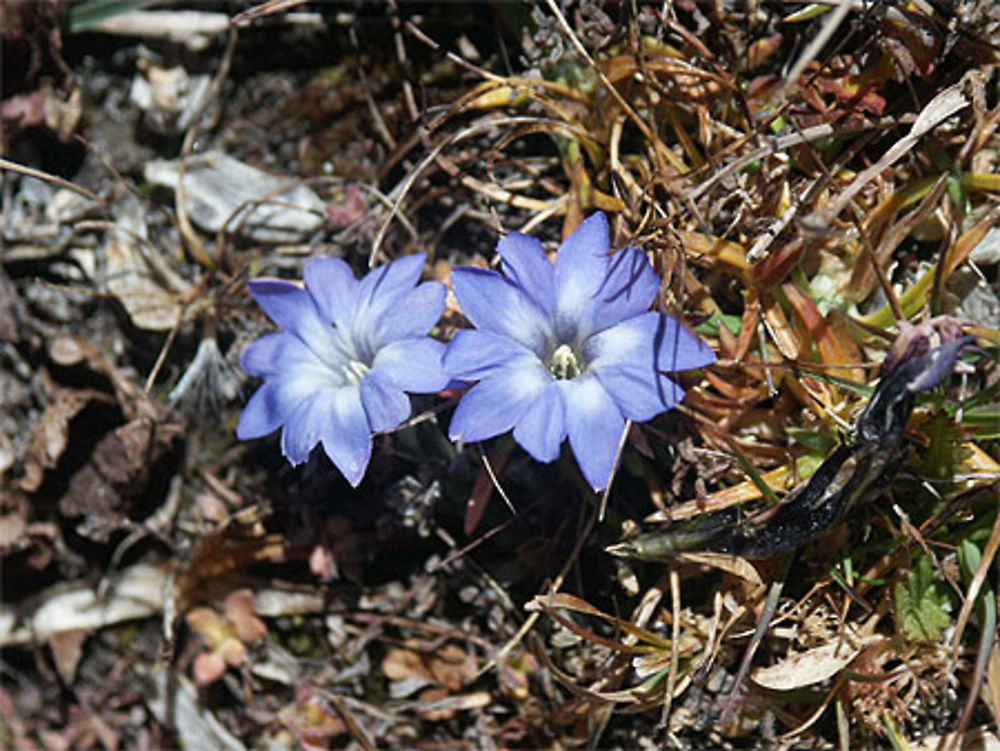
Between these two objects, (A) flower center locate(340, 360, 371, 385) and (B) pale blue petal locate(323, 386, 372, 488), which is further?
(A) flower center locate(340, 360, 371, 385)

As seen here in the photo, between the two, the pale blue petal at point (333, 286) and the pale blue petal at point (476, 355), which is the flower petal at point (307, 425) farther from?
the pale blue petal at point (476, 355)

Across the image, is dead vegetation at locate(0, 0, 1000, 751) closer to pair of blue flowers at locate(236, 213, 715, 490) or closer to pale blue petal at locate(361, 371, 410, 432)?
pair of blue flowers at locate(236, 213, 715, 490)

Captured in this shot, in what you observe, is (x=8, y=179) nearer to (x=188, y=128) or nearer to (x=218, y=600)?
(x=188, y=128)

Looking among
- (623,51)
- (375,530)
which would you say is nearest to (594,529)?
(375,530)

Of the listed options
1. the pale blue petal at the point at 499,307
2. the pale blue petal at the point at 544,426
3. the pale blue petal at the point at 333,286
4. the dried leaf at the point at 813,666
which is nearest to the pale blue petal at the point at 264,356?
the pale blue petal at the point at 333,286

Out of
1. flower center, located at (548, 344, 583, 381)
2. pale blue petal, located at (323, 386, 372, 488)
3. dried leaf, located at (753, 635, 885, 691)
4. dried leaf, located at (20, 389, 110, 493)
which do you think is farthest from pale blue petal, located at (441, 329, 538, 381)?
dried leaf, located at (20, 389, 110, 493)
